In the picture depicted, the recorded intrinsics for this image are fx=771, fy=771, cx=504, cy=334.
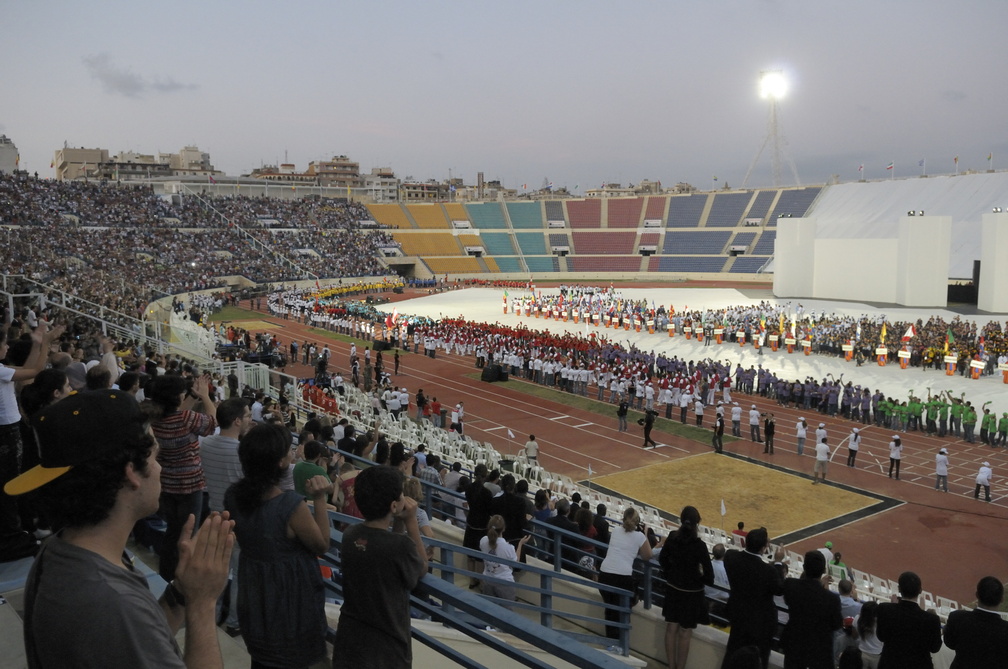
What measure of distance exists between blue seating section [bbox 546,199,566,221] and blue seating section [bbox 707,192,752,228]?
16406mm

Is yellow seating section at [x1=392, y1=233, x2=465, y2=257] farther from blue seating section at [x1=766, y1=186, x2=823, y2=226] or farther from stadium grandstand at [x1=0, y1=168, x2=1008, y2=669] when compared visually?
blue seating section at [x1=766, y1=186, x2=823, y2=226]

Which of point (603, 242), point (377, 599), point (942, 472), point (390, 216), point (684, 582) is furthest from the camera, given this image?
point (390, 216)

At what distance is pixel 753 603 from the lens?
5.82 m

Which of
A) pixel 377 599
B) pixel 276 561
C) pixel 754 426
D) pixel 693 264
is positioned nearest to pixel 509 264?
pixel 693 264

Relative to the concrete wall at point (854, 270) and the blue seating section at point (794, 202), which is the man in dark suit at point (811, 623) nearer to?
the concrete wall at point (854, 270)

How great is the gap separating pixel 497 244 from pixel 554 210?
949 centimetres

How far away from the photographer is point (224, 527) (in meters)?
2.43

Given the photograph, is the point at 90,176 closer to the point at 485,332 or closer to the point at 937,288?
the point at 485,332

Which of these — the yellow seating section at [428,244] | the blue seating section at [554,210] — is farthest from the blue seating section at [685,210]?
the yellow seating section at [428,244]

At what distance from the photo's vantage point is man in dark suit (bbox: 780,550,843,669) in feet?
18.1

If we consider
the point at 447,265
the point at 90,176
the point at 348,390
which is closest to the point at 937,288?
the point at 348,390

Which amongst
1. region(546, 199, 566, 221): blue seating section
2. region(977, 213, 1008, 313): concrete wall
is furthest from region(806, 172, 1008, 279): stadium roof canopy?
region(546, 199, 566, 221): blue seating section

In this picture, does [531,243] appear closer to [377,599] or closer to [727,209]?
[727,209]

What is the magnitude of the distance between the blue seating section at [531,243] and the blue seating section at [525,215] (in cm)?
198
